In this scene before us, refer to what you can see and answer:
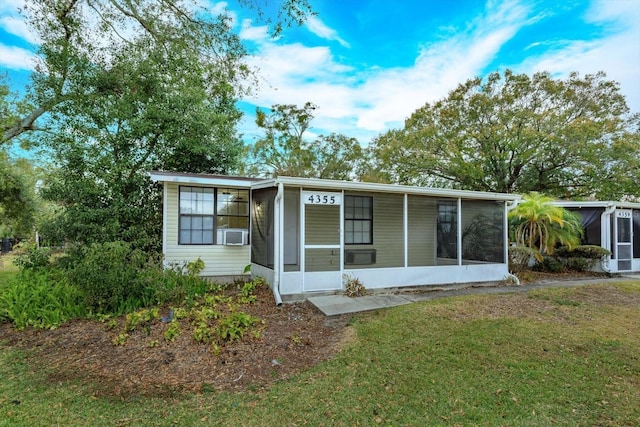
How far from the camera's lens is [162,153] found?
32.6ft

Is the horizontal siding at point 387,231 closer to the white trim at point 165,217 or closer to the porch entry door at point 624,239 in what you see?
the white trim at point 165,217

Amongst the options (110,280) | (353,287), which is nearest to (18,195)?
(110,280)

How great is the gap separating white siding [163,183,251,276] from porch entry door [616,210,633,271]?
11584 millimetres

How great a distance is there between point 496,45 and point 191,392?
14027mm

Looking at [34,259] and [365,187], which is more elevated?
[365,187]

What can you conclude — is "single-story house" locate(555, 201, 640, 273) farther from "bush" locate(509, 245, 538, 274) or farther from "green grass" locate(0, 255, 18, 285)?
"green grass" locate(0, 255, 18, 285)

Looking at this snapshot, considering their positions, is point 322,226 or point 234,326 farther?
point 322,226

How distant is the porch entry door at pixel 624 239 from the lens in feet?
35.3

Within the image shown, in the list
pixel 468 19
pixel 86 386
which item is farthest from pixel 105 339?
pixel 468 19

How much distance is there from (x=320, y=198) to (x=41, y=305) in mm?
5223

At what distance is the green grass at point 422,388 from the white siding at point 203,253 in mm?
3526

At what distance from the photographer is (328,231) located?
299 inches

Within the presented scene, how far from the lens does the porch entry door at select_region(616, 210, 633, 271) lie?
35.3 feet

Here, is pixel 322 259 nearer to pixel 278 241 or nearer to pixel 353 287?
pixel 353 287
